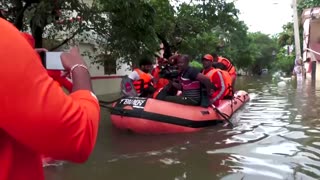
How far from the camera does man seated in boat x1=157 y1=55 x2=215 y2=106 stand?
8.70m

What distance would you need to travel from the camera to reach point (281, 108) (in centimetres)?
1213

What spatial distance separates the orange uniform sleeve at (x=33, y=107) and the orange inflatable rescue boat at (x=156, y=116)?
7.18 meters

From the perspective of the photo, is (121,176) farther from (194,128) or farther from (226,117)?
(226,117)

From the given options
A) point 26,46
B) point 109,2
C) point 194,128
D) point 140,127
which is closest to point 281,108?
point 194,128

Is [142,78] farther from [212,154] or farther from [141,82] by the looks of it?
[212,154]

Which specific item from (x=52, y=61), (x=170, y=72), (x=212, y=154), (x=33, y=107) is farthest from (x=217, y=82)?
(x=33, y=107)

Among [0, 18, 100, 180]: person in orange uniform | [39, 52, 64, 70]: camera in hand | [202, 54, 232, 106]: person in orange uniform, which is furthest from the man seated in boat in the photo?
[0, 18, 100, 180]: person in orange uniform

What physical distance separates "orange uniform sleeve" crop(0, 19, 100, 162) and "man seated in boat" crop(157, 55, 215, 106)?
7613 millimetres

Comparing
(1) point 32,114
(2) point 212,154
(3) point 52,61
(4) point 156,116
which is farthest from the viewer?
(4) point 156,116

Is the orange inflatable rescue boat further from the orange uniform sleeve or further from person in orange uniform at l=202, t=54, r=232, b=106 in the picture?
the orange uniform sleeve

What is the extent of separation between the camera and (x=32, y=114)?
3.22ft

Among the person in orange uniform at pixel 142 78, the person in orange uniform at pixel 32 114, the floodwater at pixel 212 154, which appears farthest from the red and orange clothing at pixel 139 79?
the person in orange uniform at pixel 32 114

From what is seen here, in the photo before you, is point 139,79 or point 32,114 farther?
point 139,79

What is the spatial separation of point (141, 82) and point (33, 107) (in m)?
8.61
